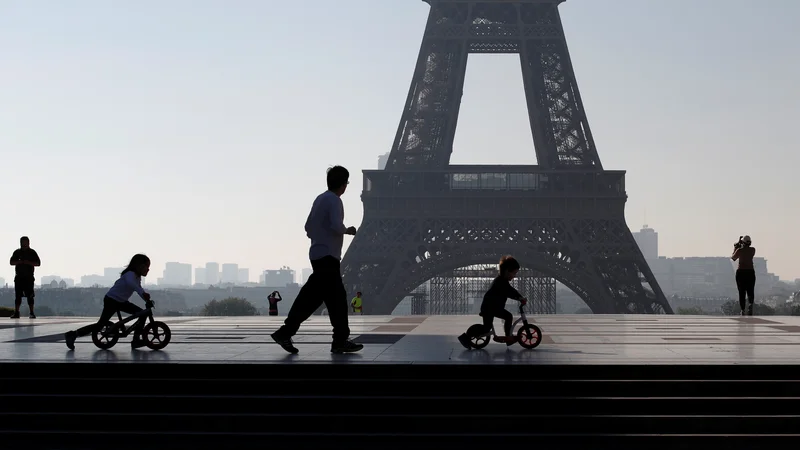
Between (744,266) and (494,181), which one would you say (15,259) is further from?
(494,181)

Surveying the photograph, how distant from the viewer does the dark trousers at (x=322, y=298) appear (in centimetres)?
1102

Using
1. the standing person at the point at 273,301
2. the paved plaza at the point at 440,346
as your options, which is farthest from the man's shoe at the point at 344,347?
the standing person at the point at 273,301

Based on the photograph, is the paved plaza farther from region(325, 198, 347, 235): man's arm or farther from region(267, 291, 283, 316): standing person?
region(267, 291, 283, 316): standing person

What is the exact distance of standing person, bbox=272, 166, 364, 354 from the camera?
11.0 m

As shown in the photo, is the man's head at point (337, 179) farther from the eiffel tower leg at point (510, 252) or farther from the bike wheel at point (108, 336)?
the eiffel tower leg at point (510, 252)

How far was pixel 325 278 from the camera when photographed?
36.2 ft

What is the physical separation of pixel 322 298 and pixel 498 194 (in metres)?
44.3

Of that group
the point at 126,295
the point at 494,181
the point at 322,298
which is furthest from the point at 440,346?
the point at 494,181
